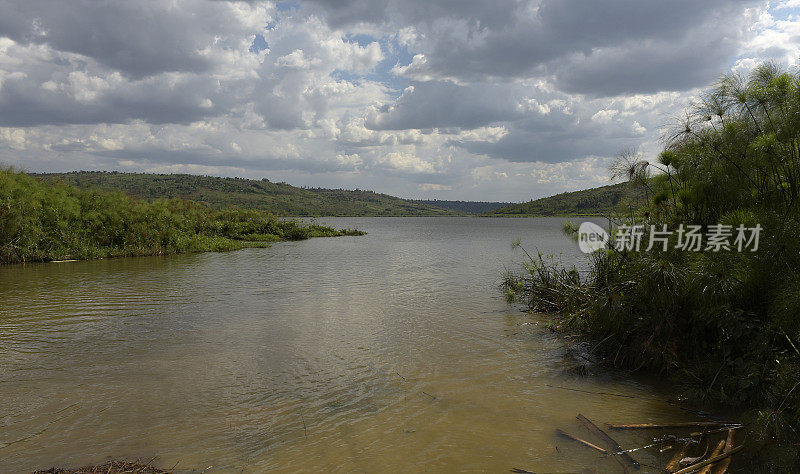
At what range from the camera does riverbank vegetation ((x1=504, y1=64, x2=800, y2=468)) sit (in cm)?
662

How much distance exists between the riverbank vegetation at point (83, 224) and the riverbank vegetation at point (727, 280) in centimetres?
3032

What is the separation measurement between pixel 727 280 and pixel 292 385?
822 cm

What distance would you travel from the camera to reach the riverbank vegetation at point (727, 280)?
6.62 meters

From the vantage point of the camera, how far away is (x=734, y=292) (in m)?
7.34

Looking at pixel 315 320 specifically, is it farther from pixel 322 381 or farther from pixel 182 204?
pixel 182 204

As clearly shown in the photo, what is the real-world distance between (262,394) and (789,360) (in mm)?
8824

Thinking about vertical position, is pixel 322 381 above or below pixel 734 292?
below

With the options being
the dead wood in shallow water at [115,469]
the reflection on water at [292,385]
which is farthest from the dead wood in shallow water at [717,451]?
the dead wood in shallow water at [115,469]

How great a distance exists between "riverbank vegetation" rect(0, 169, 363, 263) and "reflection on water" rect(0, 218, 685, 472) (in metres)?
9.71

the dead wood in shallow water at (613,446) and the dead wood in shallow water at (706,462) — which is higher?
the dead wood in shallow water at (706,462)

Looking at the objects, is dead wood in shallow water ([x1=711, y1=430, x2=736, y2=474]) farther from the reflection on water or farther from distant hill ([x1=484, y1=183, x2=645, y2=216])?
distant hill ([x1=484, y1=183, x2=645, y2=216])

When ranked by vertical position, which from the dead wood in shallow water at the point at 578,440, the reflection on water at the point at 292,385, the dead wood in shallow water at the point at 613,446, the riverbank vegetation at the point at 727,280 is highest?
the riverbank vegetation at the point at 727,280

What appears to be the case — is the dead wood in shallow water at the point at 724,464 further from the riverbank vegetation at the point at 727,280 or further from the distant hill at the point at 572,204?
the distant hill at the point at 572,204

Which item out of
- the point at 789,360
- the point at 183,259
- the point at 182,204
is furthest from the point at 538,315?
the point at 182,204
